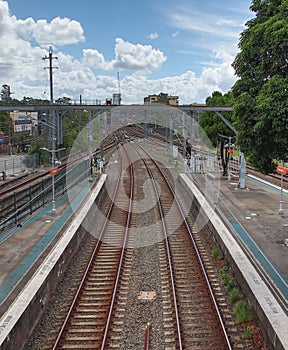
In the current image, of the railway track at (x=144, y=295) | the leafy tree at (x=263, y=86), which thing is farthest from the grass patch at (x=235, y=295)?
the leafy tree at (x=263, y=86)

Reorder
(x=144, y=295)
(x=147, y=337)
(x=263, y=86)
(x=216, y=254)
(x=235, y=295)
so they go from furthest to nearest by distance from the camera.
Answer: (x=216, y=254) < (x=144, y=295) < (x=235, y=295) < (x=263, y=86) < (x=147, y=337)

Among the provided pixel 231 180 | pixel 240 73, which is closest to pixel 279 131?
pixel 240 73

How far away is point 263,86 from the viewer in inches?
364

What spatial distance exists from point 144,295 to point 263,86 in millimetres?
5876

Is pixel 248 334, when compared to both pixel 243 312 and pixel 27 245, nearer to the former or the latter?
pixel 243 312

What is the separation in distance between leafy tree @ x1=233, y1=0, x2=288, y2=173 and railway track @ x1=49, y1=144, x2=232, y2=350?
3913 mm

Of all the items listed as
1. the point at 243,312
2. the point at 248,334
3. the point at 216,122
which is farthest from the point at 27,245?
the point at 216,122

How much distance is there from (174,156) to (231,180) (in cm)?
1085

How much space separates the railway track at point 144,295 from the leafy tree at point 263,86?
3913 mm

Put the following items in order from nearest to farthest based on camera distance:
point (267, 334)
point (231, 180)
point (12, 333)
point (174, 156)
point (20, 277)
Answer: point (12, 333) < point (267, 334) < point (20, 277) < point (231, 180) < point (174, 156)

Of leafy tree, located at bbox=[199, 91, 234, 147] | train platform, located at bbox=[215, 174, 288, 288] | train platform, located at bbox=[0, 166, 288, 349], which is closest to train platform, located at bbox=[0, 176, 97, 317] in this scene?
train platform, located at bbox=[0, 166, 288, 349]

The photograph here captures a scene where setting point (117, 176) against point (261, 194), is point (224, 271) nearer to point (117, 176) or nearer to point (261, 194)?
point (261, 194)

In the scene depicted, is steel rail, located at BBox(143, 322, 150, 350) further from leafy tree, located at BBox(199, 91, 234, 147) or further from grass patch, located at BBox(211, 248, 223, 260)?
leafy tree, located at BBox(199, 91, 234, 147)

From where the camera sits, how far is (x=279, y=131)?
8703 millimetres
